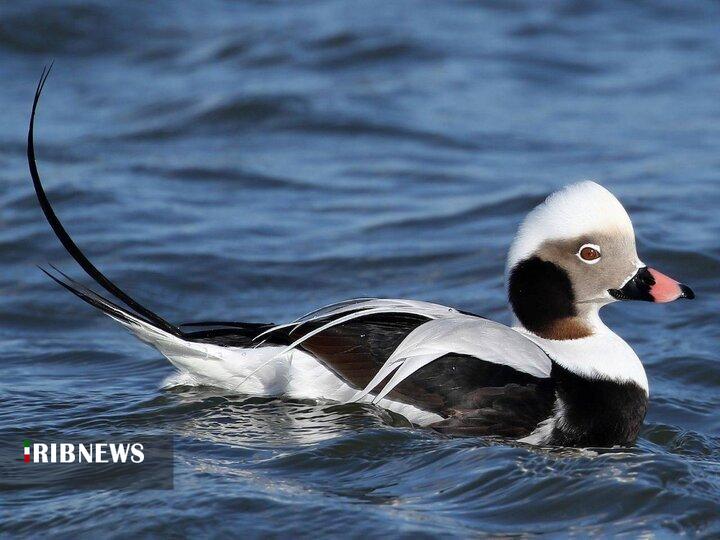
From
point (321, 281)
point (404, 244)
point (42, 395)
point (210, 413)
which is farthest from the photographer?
point (404, 244)

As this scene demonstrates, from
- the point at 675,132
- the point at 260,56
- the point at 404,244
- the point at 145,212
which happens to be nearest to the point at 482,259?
the point at 404,244

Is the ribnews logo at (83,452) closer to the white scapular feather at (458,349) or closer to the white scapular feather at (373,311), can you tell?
the white scapular feather at (373,311)

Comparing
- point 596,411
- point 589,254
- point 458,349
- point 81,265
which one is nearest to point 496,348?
point 458,349

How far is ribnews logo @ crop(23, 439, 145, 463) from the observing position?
4059 mm

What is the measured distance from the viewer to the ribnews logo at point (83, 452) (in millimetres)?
4059

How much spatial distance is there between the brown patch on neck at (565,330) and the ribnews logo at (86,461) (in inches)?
52.0

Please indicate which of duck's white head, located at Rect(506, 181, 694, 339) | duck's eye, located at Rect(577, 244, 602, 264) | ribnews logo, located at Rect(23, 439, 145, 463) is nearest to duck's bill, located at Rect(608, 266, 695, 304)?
duck's white head, located at Rect(506, 181, 694, 339)

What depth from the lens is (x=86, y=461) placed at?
404cm

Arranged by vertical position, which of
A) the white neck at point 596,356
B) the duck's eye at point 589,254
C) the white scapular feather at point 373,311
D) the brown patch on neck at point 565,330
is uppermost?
the duck's eye at point 589,254

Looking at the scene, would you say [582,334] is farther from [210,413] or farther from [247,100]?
[247,100]

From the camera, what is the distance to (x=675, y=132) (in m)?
8.76

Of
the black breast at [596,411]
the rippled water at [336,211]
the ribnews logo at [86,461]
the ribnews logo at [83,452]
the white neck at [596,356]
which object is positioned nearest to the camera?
the rippled water at [336,211]

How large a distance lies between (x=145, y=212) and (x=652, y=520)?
449 centimetres

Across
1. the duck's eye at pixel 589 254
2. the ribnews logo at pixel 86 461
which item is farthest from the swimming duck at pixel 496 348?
the ribnews logo at pixel 86 461
